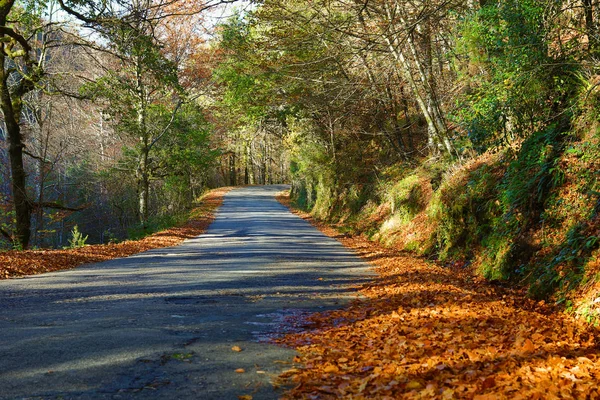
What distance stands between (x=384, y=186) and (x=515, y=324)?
1562cm

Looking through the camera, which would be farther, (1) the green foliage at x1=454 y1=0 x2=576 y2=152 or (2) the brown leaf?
(1) the green foliage at x1=454 y1=0 x2=576 y2=152

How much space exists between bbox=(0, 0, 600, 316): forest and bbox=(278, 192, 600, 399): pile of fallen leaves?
0.90m

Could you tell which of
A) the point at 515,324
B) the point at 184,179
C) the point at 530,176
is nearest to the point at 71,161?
the point at 184,179

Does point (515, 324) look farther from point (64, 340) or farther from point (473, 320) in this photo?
point (64, 340)

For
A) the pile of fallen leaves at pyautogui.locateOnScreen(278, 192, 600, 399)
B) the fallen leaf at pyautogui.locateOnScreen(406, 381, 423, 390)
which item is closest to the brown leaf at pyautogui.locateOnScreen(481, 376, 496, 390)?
the pile of fallen leaves at pyautogui.locateOnScreen(278, 192, 600, 399)

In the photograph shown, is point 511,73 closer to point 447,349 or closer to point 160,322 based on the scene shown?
point 447,349

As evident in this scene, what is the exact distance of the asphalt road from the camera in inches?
165

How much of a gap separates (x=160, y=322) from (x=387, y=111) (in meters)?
17.8

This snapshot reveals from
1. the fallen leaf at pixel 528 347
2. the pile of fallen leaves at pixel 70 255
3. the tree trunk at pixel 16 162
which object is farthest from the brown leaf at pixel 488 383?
the tree trunk at pixel 16 162

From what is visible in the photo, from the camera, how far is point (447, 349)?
4902 mm

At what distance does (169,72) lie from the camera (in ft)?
43.9

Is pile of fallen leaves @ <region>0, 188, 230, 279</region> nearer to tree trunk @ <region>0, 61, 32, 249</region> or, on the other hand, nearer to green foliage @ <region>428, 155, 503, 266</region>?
tree trunk @ <region>0, 61, 32, 249</region>

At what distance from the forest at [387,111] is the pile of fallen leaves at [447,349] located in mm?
897

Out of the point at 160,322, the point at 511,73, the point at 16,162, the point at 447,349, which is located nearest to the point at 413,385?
the point at 447,349
